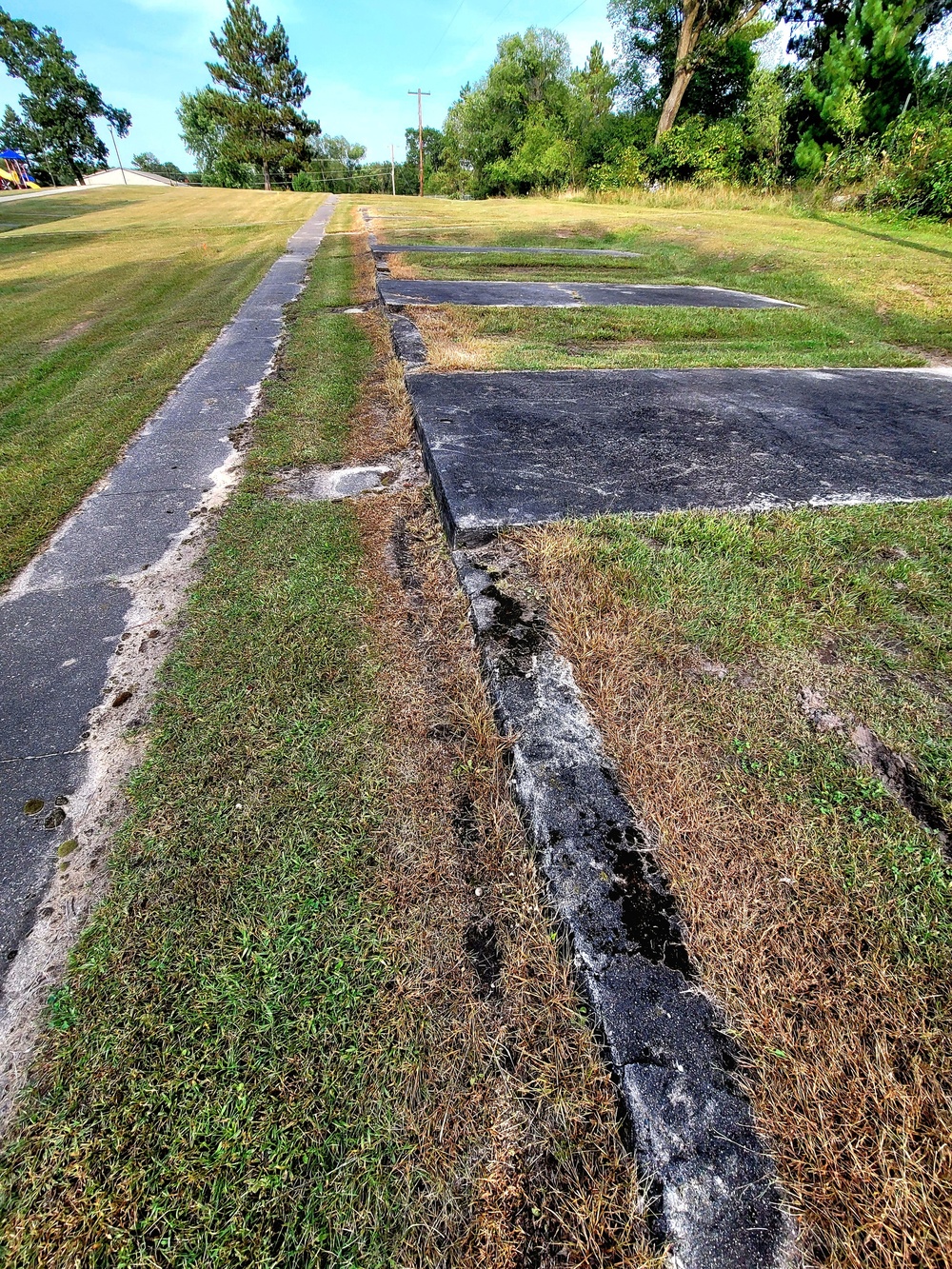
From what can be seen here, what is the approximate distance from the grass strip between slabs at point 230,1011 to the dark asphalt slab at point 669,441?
1.15m

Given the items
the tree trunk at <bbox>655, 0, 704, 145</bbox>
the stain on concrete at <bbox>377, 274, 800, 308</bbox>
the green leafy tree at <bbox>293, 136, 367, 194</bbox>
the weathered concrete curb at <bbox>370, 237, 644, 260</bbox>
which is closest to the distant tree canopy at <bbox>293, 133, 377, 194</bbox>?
the green leafy tree at <bbox>293, 136, 367, 194</bbox>

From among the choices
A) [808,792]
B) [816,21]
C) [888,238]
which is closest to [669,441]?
[808,792]

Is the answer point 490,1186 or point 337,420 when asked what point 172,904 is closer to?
point 490,1186

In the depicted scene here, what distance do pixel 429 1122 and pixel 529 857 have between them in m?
0.54

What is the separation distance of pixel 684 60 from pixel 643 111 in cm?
430

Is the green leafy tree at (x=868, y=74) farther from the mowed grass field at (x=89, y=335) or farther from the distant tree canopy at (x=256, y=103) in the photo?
the distant tree canopy at (x=256, y=103)

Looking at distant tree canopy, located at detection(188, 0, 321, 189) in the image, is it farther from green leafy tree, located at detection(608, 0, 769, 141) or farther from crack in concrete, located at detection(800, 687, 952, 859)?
crack in concrete, located at detection(800, 687, 952, 859)

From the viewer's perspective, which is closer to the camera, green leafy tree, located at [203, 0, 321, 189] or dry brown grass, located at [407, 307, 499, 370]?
dry brown grass, located at [407, 307, 499, 370]

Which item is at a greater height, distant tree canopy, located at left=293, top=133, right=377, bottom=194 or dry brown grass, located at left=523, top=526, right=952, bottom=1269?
distant tree canopy, located at left=293, top=133, right=377, bottom=194

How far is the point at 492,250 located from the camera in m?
10.5

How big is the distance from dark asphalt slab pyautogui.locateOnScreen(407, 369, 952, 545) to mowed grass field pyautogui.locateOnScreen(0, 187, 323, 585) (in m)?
2.11

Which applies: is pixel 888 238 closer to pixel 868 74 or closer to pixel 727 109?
pixel 868 74

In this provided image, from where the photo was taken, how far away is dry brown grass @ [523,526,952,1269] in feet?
2.98

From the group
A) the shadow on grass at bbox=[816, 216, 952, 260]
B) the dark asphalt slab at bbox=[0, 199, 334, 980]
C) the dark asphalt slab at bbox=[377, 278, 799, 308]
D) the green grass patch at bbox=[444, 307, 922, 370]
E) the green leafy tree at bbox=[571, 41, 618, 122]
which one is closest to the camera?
the dark asphalt slab at bbox=[0, 199, 334, 980]
